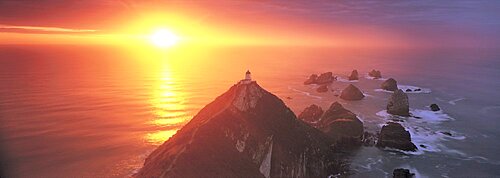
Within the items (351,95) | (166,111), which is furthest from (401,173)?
(166,111)

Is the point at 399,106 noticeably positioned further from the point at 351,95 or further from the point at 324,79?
the point at 324,79

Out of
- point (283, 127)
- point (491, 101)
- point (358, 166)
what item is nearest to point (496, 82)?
point (491, 101)

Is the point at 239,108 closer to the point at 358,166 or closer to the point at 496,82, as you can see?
the point at 358,166

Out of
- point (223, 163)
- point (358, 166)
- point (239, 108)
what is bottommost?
point (358, 166)

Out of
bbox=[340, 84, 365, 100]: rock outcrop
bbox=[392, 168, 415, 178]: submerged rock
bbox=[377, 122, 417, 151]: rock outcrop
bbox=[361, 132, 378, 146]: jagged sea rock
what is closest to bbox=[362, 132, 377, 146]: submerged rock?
bbox=[361, 132, 378, 146]: jagged sea rock

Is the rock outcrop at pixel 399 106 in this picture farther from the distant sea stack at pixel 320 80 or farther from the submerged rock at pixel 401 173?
the distant sea stack at pixel 320 80

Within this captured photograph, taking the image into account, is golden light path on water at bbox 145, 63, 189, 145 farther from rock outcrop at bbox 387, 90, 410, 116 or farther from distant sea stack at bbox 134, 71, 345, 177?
rock outcrop at bbox 387, 90, 410, 116

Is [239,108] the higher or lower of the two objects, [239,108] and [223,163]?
the higher

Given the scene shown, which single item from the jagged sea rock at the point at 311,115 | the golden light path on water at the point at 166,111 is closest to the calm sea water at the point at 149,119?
the golden light path on water at the point at 166,111
